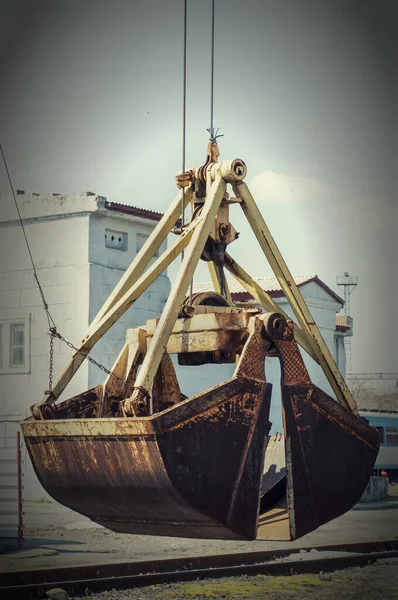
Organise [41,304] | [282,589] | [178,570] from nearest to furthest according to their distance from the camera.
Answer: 1. [282,589]
2. [178,570]
3. [41,304]

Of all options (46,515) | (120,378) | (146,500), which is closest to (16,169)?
(120,378)

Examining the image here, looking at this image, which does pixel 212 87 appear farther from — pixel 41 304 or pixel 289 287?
pixel 41 304

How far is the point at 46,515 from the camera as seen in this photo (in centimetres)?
1727

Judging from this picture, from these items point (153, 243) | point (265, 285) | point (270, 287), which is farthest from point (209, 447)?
point (265, 285)

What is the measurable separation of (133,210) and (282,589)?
34.4ft

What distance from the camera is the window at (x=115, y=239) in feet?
64.8

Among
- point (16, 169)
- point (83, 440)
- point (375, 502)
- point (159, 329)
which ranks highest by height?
point (16, 169)

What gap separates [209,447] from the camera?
8109 mm

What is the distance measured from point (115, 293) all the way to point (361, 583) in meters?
3.64

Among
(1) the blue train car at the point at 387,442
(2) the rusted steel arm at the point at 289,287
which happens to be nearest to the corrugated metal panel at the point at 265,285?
(1) the blue train car at the point at 387,442

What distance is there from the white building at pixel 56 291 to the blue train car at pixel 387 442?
271 inches

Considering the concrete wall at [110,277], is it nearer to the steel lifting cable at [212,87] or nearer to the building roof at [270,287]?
the building roof at [270,287]

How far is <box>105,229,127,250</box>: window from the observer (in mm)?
19766

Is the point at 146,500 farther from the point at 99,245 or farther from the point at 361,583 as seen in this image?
the point at 99,245
